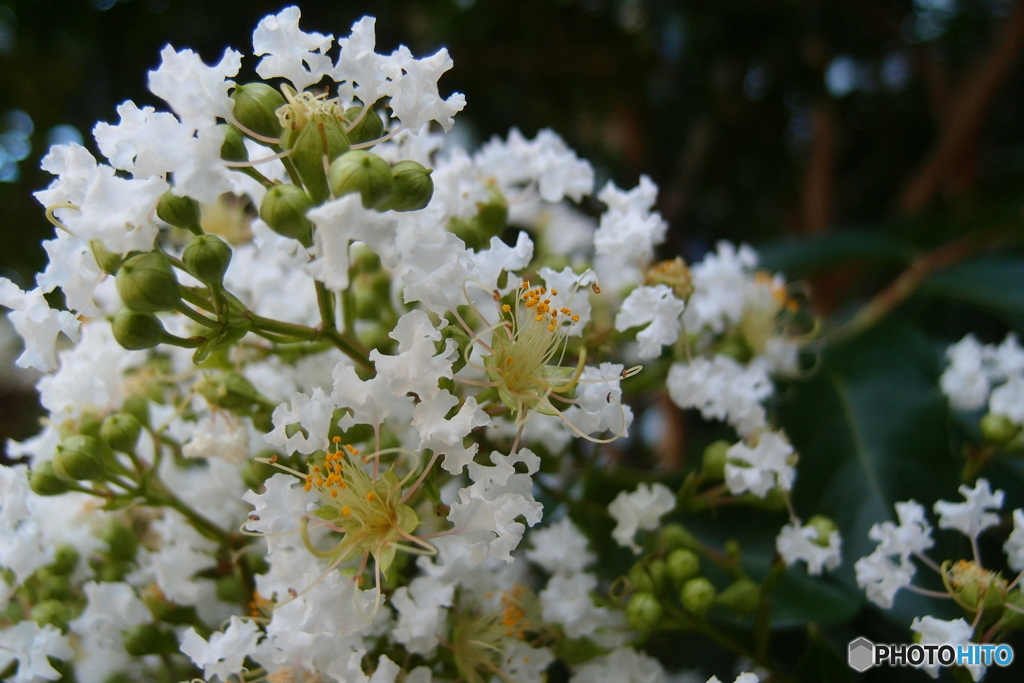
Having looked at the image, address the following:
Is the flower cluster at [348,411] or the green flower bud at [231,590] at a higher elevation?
the flower cluster at [348,411]

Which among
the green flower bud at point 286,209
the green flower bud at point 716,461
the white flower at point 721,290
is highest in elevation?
the white flower at point 721,290

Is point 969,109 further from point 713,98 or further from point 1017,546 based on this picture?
point 1017,546

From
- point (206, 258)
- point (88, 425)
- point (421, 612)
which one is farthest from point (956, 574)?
point (88, 425)

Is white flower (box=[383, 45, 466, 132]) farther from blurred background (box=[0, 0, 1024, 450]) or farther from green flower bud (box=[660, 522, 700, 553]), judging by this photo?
blurred background (box=[0, 0, 1024, 450])

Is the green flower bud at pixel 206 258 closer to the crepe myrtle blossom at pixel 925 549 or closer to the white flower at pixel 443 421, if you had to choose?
the white flower at pixel 443 421

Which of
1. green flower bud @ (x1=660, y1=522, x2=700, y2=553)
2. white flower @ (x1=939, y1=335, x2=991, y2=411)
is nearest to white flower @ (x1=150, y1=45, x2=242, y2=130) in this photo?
green flower bud @ (x1=660, y1=522, x2=700, y2=553)

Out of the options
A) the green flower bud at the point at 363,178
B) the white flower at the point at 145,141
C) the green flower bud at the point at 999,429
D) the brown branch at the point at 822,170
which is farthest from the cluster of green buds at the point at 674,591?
the brown branch at the point at 822,170
